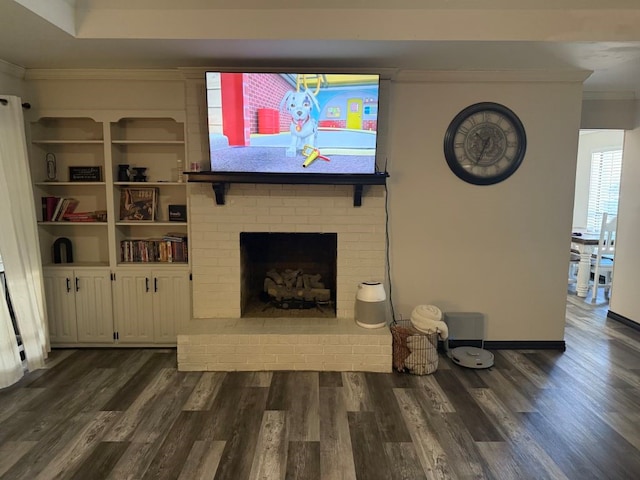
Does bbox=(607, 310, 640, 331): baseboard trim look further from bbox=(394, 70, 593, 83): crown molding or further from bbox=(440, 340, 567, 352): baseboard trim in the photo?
bbox=(394, 70, 593, 83): crown molding

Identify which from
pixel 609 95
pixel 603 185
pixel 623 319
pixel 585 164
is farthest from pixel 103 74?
pixel 585 164

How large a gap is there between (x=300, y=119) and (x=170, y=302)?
1.93m

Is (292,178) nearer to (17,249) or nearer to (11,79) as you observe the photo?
(17,249)

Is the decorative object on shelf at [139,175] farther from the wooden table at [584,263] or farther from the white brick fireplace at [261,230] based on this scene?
the wooden table at [584,263]

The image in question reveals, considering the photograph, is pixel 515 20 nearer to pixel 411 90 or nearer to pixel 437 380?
pixel 411 90

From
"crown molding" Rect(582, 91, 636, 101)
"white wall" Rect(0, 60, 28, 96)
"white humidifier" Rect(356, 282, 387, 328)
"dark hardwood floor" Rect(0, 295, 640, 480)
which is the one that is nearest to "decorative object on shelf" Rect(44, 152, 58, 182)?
"white wall" Rect(0, 60, 28, 96)

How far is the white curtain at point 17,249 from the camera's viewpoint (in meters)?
2.99

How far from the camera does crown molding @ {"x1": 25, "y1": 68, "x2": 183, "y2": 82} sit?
3.48m

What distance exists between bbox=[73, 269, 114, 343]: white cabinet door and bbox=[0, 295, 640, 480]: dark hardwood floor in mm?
199

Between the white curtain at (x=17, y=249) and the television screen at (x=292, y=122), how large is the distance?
55.1 inches

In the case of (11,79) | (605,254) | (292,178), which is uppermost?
(11,79)

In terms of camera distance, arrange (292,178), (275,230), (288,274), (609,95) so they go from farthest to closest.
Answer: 1. (609,95)
2. (288,274)
3. (275,230)
4. (292,178)

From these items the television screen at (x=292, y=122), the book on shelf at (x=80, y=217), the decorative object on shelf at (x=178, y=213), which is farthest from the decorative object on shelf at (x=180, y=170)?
the book on shelf at (x=80, y=217)

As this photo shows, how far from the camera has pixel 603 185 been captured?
6.43m
